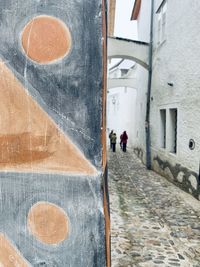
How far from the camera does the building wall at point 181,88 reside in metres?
7.54

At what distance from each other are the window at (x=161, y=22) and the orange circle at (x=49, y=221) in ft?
30.6

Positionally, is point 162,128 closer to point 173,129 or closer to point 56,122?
point 173,129

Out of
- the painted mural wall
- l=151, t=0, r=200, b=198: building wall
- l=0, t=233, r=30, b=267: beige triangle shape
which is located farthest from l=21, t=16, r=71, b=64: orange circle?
l=151, t=0, r=200, b=198: building wall

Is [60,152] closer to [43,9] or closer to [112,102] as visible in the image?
[43,9]

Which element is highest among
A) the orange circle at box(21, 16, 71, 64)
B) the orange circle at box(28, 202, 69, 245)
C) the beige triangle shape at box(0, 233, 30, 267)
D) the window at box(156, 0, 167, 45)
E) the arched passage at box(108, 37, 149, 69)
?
the window at box(156, 0, 167, 45)

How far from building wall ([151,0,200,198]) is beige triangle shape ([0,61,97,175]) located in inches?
233

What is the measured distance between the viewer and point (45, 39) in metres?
1.63

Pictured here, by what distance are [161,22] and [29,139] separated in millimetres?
10100

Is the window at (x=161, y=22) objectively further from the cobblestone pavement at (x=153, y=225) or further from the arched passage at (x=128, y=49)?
the cobblestone pavement at (x=153, y=225)

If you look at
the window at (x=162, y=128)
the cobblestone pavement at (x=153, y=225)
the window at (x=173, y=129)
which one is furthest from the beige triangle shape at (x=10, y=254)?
the window at (x=162, y=128)

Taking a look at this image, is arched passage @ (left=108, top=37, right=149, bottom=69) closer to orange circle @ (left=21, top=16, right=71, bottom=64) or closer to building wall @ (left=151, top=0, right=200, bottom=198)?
building wall @ (left=151, top=0, right=200, bottom=198)

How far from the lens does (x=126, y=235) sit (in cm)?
499

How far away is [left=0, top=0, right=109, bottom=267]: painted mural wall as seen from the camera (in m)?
1.63

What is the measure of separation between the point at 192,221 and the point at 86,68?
4.75 meters
